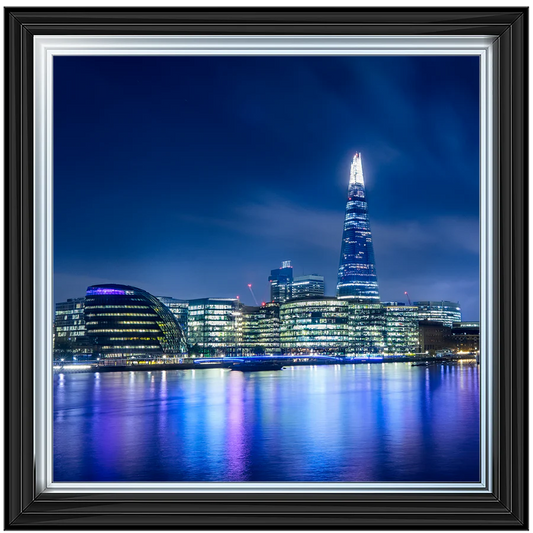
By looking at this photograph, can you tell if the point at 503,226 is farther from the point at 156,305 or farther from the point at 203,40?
the point at 156,305

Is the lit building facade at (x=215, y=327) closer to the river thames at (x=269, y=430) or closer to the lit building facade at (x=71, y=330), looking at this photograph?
the lit building facade at (x=71, y=330)

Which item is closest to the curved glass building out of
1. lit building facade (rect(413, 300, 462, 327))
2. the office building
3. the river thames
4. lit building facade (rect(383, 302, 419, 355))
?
the river thames

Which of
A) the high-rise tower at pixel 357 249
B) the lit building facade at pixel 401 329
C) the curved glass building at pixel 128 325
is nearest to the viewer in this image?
the curved glass building at pixel 128 325

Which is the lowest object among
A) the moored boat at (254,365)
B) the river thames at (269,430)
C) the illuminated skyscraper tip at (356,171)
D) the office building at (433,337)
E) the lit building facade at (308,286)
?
the moored boat at (254,365)

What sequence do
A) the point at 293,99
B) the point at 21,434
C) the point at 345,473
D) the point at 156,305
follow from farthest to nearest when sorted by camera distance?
the point at 293,99 → the point at 156,305 → the point at 345,473 → the point at 21,434

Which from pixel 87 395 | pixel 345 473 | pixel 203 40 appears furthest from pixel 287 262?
pixel 203 40

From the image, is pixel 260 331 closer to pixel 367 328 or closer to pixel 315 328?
pixel 315 328

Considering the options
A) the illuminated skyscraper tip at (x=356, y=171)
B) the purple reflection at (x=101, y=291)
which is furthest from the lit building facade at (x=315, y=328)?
the illuminated skyscraper tip at (x=356, y=171)
